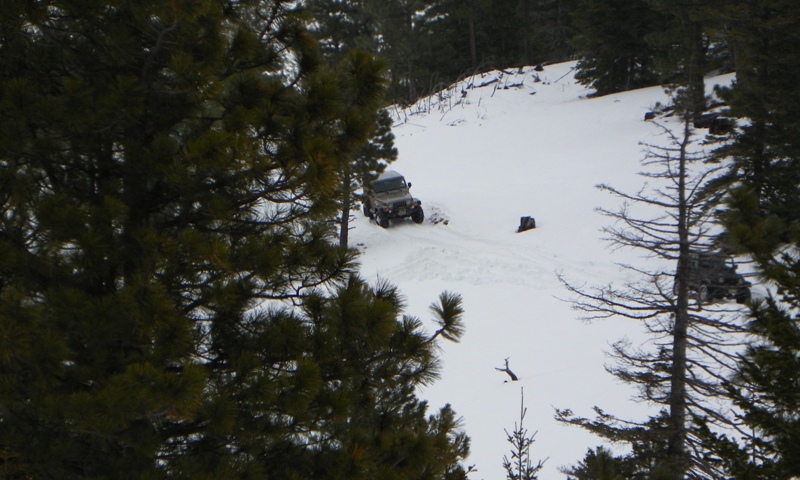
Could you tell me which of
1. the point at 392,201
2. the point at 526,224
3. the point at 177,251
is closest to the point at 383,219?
the point at 392,201

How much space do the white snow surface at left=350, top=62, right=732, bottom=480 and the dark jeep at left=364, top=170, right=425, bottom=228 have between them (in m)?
0.53

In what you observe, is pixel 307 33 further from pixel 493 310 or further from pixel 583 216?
pixel 583 216

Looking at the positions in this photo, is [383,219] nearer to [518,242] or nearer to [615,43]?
[518,242]

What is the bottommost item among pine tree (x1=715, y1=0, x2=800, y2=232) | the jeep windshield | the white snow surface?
the white snow surface

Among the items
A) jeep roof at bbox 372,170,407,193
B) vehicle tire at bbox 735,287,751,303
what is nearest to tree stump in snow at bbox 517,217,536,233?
jeep roof at bbox 372,170,407,193

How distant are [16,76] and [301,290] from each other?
1.97 m

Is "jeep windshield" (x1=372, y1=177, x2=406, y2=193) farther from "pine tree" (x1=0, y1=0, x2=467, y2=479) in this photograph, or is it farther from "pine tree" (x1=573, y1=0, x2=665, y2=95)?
"pine tree" (x1=0, y1=0, x2=467, y2=479)

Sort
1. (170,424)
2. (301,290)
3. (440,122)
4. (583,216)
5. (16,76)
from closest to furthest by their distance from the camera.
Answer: (16,76) < (170,424) < (301,290) < (583,216) < (440,122)

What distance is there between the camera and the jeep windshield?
2531cm

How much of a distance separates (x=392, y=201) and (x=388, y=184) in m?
0.73

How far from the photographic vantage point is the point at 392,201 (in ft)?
82.6

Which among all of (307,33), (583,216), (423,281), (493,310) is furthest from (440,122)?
(307,33)

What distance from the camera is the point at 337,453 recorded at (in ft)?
13.6

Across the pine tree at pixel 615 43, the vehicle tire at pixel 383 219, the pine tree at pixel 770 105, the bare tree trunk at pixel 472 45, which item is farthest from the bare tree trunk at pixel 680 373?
the bare tree trunk at pixel 472 45
